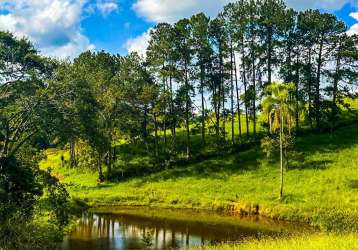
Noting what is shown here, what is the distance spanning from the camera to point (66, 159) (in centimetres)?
9812

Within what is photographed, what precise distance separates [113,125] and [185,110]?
1278 centimetres

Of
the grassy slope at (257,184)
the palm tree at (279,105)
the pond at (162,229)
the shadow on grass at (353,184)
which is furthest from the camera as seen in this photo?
the shadow on grass at (353,184)

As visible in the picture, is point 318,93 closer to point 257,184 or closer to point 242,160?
point 242,160

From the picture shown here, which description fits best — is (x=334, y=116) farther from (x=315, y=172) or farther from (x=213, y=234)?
(x=213, y=234)

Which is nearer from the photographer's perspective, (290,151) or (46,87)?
(46,87)

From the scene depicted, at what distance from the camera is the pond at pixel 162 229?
141 feet

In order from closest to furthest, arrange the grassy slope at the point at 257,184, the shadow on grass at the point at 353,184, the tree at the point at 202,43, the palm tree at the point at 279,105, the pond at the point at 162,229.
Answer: the pond at the point at 162,229
the grassy slope at the point at 257,184
the palm tree at the point at 279,105
the shadow on grass at the point at 353,184
the tree at the point at 202,43

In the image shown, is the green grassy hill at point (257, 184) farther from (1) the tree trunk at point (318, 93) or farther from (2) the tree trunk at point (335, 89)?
(1) the tree trunk at point (318, 93)

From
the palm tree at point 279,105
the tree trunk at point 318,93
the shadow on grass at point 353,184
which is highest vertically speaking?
the tree trunk at point 318,93

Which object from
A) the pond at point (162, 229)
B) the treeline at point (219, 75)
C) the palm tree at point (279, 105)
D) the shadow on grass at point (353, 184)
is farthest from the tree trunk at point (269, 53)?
the pond at point (162, 229)

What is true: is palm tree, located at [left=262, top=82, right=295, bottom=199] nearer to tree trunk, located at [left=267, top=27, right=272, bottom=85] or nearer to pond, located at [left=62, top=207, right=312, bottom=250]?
pond, located at [left=62, top=207, right=312, bottom=250]

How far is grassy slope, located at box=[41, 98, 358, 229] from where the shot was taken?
57344mm

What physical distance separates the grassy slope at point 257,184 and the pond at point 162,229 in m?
3.55

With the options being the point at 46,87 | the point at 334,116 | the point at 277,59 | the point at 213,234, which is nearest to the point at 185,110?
the point at 277,59
